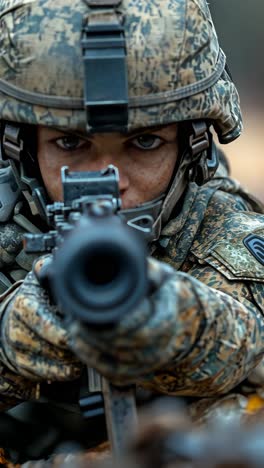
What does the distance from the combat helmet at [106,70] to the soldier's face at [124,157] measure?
5cm

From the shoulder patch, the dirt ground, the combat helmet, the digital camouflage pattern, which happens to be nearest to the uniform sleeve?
the digital camouflage pattern

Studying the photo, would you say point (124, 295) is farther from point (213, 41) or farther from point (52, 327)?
point (213, 41)

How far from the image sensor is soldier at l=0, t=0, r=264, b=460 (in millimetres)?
2732

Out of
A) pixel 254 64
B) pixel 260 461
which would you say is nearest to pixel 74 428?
pixel 260 461

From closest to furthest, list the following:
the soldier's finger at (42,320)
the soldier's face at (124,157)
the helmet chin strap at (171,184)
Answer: the soldier's finger at (42,320) → the soldier's face at (124,157) → the helmet chin strap at (171,184)

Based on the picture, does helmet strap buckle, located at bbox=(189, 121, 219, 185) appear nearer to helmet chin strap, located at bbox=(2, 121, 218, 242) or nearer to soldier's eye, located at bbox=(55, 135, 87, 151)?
helmet chin strap, located at bbox=(2, 121, 218, 242)

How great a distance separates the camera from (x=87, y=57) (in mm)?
2992

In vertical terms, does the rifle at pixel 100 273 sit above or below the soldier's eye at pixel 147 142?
above

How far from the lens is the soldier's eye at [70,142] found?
3.15 metres

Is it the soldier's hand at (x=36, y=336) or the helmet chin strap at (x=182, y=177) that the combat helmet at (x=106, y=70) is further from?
the soldier's hand at (x=36, y=336)

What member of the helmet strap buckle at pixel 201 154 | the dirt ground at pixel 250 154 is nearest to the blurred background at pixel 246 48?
the dirt ground at pixel 250 154

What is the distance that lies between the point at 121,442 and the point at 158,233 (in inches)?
40.1

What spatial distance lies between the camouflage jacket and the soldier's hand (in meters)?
0.23

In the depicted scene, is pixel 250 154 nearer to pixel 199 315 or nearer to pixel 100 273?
pixel 199 315
